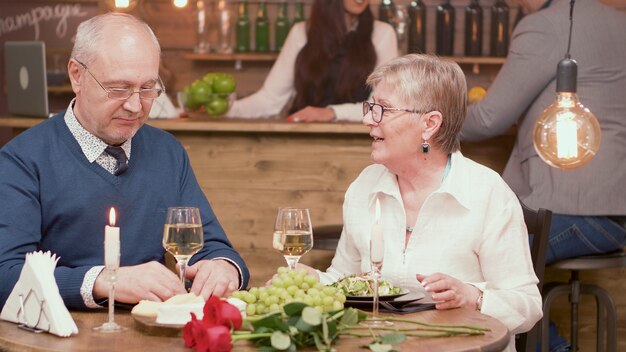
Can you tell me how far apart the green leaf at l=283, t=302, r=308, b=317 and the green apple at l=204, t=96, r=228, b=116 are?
2756 millimetres

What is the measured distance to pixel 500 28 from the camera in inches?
251

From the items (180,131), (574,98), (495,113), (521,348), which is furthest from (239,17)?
(574,98)

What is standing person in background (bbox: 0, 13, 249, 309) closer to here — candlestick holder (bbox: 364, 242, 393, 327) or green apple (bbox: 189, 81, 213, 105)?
candlestick holder (bbox: 364, 242, 393, 327)

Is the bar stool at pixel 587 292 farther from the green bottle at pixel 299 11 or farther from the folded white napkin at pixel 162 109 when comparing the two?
the green bottle at pixel 299 11

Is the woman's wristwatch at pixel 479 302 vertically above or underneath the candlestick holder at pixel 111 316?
underneath

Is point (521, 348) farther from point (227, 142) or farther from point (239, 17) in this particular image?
point (239, 17)

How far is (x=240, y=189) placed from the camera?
14.3 ft

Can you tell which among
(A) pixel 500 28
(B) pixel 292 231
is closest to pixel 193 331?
(B) pixel 292 231

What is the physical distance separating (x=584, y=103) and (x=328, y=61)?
166 centimetres

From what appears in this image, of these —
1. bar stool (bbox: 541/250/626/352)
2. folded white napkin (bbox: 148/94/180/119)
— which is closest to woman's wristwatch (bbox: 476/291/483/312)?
bar stool (bbox: 541/250/626/352)

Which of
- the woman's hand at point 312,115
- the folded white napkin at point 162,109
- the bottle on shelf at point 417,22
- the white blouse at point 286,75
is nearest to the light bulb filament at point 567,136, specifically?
the woman's hand at point 312,115

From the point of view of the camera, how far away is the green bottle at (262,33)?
6.55 metres

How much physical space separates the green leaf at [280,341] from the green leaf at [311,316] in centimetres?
5

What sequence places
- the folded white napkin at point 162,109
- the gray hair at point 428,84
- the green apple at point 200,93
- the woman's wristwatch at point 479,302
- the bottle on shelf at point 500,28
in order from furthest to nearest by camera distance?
the bottle on shelf at point 500,28 < the green apple at point 200,93 < the folded white napkin at point 162,109 < the gray hair at point 428,84 < the woman's wristwatch at point 479,302
